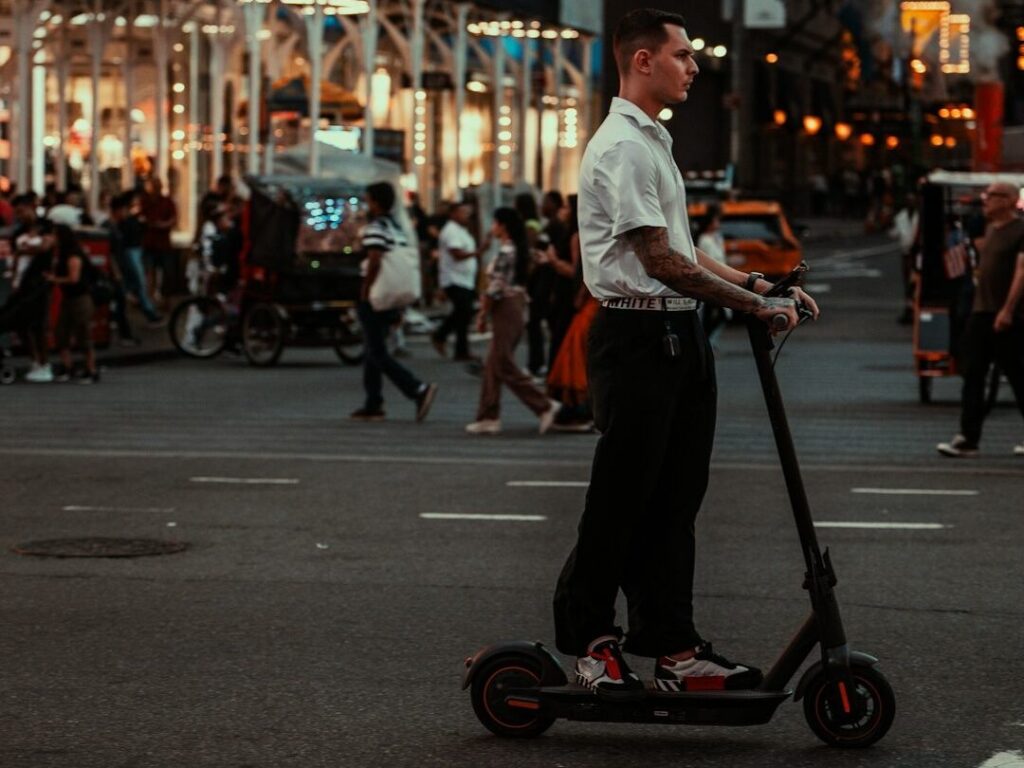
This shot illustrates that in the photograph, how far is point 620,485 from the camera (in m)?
6.44

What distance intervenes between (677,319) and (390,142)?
31262 millimetres

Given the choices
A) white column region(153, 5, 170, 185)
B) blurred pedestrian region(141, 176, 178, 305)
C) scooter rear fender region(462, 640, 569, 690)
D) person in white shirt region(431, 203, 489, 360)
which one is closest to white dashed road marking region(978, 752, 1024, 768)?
scooter rear fender region(462, 640, 569, 690)

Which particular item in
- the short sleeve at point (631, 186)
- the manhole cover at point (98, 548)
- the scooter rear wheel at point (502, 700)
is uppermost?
the short sleeve at point (631, 186)

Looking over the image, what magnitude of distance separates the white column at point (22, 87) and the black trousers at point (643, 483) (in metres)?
25.7

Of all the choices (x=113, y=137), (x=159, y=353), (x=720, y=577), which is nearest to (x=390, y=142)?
(x=113, y=137)

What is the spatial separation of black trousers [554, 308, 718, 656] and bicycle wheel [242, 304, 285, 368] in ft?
60.2

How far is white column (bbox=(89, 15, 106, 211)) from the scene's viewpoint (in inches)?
1407

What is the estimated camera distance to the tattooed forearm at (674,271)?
Result: 6254 millimetres

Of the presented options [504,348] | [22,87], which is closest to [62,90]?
[22,87]

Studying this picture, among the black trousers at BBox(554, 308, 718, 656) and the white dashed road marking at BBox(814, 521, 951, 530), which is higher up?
the black trousers at BBox(554, 308, 718, 656)

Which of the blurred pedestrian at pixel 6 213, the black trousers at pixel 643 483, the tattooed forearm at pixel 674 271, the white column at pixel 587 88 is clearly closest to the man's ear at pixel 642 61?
the tattooed forearm at pixel 674 271

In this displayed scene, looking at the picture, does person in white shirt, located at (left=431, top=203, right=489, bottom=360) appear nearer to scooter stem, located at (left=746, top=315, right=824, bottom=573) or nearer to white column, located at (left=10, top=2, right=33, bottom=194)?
white column, located at (left=10, top=2, right=33, bottom=194)

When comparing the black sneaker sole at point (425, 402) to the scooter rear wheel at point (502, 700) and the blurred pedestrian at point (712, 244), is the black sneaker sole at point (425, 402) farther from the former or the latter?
the scooter rear wheel at point (502, 700)

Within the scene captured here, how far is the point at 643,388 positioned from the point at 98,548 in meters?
4.66
